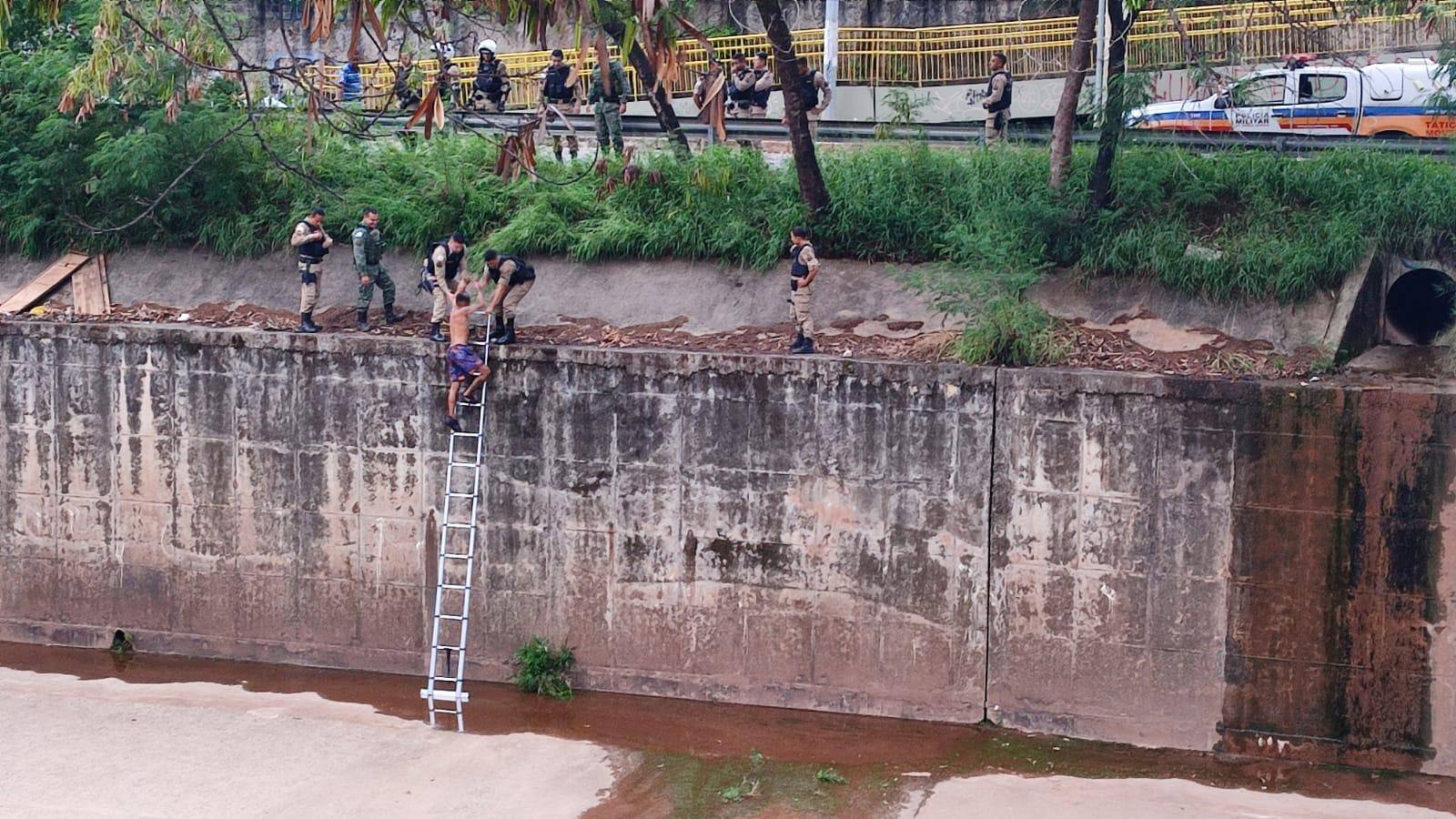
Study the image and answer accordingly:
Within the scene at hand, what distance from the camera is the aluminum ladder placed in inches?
447

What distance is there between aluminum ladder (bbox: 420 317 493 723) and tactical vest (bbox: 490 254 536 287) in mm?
478

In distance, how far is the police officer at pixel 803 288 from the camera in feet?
37.9

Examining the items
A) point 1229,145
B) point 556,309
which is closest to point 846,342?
point 556,309

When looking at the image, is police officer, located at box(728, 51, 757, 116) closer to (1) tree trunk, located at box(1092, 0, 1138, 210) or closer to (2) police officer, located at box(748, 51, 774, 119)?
(2) police officer, located at box(748, 51, 774, 119)

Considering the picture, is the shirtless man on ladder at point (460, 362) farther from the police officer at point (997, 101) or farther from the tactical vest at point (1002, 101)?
the tactical vest at point (1002, 101)

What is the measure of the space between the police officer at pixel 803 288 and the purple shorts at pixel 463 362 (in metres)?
2.48

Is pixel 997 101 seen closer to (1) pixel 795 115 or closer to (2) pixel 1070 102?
(2) pixel 1070 102

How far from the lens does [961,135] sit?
15312 mm

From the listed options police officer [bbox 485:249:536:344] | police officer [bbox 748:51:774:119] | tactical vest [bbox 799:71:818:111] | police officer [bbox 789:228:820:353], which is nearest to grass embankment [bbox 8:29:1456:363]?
tactical vest [bbox 799:71:818:111]

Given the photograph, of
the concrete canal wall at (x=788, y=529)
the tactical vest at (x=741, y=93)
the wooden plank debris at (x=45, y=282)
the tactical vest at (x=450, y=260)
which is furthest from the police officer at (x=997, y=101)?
the wooden plank debris at (x=45, y=282)

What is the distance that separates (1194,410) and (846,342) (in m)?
2.93

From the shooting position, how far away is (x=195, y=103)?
46.0 feet

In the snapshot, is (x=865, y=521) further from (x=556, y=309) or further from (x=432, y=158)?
(x=432, y=158)

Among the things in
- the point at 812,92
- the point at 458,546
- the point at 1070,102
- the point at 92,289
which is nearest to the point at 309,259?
the point at 92,289
